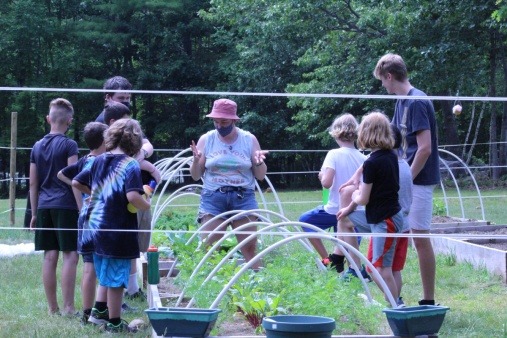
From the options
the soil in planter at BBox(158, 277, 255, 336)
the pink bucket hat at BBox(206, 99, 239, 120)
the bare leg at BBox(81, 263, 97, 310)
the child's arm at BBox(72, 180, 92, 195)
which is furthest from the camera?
the pink bucket hat at BBox(206, 99, 239, 120)

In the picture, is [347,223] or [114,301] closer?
[114,301]

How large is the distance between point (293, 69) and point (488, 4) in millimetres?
9830

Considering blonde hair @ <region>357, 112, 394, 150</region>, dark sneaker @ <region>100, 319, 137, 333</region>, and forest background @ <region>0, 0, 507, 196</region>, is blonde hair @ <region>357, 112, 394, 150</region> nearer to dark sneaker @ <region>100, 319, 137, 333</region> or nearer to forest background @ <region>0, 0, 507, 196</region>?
dark sneaker @ <region>100, 319, 137, 333</region>

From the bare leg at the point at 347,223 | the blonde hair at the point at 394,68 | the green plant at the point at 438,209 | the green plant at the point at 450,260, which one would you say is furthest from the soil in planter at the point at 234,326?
the green plant at the point at 438,209

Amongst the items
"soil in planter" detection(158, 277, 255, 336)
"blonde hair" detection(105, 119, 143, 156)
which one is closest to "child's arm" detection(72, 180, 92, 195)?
"blonde hair" detection(105, 119, 143, 156)

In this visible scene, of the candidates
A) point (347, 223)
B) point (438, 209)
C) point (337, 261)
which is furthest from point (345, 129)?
point (438, 209)

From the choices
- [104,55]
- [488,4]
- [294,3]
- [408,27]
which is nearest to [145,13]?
[104,55]

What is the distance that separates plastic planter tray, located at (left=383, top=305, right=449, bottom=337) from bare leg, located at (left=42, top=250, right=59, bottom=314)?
232 centimetres

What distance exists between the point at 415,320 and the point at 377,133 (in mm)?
1374

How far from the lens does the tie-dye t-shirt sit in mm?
4535

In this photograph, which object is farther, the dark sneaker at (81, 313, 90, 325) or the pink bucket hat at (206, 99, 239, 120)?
the pink bucket hat at (206, 99, 239, 120)

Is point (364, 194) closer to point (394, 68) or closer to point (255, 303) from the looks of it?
point (394, 68)

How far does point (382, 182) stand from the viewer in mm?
4676

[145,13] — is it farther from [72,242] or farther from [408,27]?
[72,242]
